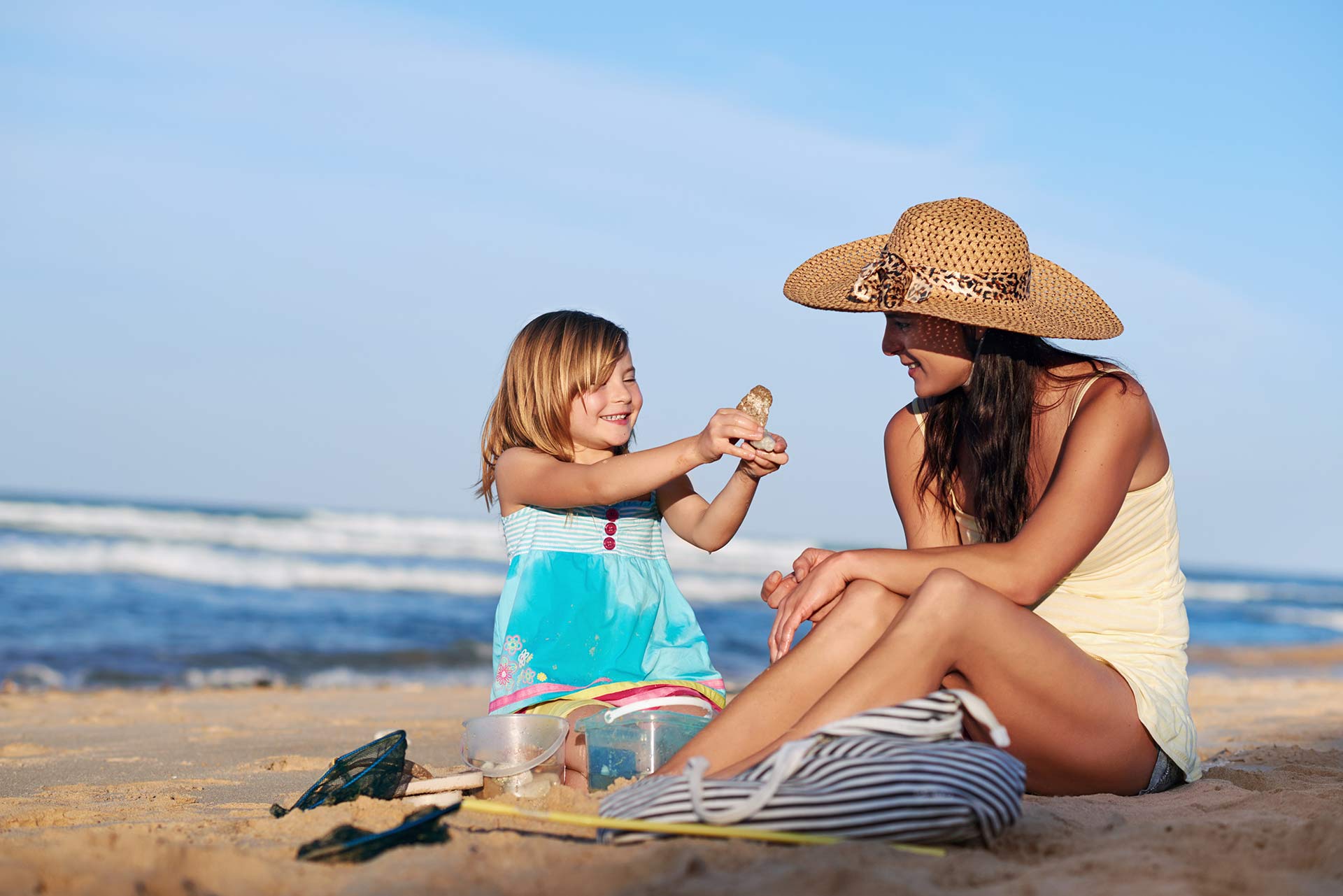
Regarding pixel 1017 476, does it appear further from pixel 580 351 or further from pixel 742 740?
pixel 580 351

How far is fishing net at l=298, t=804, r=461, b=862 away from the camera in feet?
7.14

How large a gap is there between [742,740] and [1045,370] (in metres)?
1.41

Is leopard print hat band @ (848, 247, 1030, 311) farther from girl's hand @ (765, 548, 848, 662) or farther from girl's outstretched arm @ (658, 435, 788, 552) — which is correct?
girl's hand @ (765, 548, 848, 662)

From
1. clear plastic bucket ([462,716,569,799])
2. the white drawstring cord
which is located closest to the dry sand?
the white drawstring cord

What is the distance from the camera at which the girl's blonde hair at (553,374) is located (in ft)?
12.5

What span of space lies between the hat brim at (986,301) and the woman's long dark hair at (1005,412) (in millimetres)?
105

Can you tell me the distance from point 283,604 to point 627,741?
37.3 ft

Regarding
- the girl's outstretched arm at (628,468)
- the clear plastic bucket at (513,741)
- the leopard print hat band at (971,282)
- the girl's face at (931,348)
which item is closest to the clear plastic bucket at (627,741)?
the clear plastic bucket at (513,741)

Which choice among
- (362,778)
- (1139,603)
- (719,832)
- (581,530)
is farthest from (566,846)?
(1139,603)

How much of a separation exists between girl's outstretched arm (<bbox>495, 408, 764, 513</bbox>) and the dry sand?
1.01m

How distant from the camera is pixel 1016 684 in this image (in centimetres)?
268

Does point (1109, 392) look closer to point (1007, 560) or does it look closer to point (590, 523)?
point (1007, 560)

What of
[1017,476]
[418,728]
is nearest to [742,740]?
[1017,476]

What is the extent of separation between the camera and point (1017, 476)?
10.7 feet
